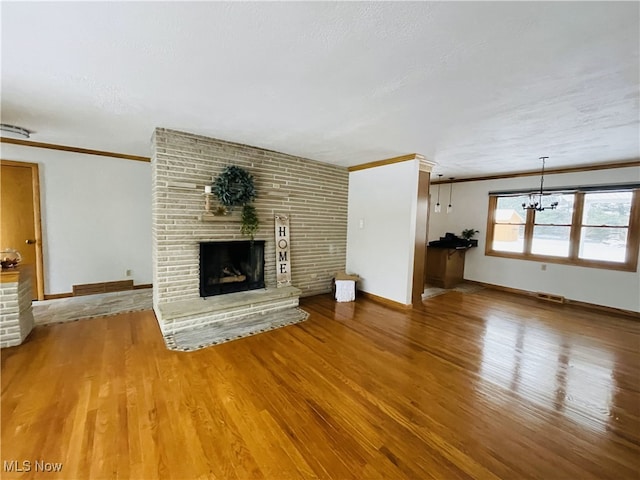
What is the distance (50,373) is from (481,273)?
7.03 meters

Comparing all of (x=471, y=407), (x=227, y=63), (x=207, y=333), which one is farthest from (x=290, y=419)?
(x=227, y=63)

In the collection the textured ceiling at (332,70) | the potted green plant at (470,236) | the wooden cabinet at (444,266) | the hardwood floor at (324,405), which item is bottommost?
the hardwood floor at (324,405)

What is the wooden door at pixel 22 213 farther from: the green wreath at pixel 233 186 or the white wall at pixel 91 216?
the green wreath at pixel 233 186

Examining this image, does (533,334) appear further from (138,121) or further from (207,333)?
(138,121)

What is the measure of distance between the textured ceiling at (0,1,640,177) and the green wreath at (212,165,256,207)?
575mm

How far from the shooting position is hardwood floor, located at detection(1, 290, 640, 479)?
1.50 m

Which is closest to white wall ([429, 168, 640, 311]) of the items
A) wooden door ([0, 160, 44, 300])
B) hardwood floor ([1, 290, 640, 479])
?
hardwood floor ([1, 290, 640, 479])

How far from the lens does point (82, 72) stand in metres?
1.91

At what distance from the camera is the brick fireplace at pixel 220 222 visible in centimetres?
322

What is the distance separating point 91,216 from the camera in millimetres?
4340

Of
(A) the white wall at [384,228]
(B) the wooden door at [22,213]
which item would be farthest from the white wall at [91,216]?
(A) the white wall at [384,228]

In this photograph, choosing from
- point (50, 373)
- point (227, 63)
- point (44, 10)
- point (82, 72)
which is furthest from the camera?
point (50, 373)

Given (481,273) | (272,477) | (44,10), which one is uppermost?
(44,10)

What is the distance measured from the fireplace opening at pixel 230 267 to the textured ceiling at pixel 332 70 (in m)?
1.56
